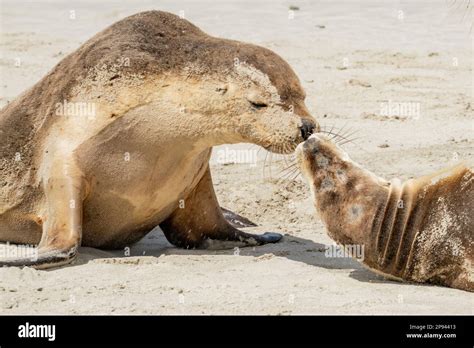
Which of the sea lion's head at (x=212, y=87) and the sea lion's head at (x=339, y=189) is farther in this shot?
the sea lion's head at (x=212, y=87)

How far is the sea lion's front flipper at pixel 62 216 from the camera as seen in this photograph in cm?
648

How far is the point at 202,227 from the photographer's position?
7539 millimetres

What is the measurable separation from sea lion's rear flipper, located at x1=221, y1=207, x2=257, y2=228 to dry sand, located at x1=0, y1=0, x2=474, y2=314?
12cm

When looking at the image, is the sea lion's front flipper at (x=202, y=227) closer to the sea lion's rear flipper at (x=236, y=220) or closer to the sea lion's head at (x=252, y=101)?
the sea lion's rear flipper at (x=236, y=220)

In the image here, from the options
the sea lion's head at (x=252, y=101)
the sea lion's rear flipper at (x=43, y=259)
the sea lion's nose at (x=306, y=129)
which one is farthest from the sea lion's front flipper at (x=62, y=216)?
the sea lion's nose at (x=306, y=129)

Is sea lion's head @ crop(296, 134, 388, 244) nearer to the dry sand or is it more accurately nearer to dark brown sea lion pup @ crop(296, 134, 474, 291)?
dark brown sea lion pup @ crop(296, 134, 474, 291)

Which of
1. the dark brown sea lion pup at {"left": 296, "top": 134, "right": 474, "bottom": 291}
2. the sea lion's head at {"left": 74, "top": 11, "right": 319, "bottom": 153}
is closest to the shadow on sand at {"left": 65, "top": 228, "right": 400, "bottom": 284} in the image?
the dark brown sea lion pup at {"left": 296, "top": 134, "right": 474, "bottom": 291}

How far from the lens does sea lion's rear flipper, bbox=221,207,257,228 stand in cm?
815

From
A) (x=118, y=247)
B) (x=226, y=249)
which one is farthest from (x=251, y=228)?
(x=118, y=247)

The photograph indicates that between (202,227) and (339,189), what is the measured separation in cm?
154

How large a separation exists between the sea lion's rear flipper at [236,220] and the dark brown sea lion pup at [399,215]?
1.90m

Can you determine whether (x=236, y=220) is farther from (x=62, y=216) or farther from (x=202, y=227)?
(x=62, y=216)

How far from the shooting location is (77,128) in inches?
270
